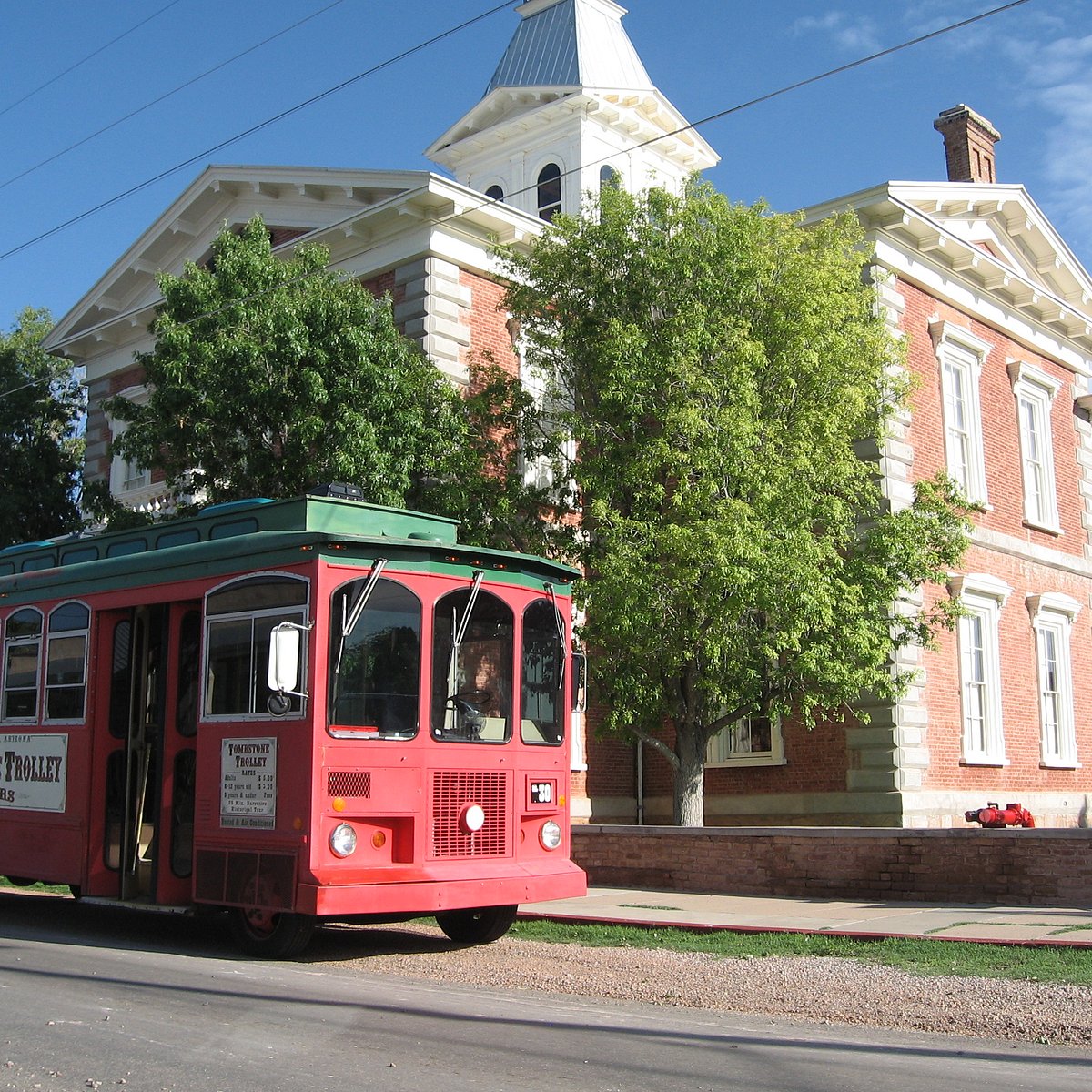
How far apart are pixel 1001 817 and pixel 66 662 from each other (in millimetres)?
11344

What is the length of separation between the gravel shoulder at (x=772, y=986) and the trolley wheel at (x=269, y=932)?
0.43 meters

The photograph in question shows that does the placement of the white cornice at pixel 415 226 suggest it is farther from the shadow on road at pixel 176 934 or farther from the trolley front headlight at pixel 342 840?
the trolley front headlight at pixel 342 840

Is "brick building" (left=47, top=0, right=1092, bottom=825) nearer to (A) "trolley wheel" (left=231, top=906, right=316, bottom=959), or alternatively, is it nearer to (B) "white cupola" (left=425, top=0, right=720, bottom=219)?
(B) "white cupola" (left=425, top=0, right=720, bottom=219)

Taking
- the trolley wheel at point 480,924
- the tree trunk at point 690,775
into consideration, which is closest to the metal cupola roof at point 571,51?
the tree trunk at point 690,775

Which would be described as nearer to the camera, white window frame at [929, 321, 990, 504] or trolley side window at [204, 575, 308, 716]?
trolley side window at [204, 575, 308, 716]

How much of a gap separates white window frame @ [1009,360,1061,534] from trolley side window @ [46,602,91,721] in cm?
1729

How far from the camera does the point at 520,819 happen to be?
10500 millimetres

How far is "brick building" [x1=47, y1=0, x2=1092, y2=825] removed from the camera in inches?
781

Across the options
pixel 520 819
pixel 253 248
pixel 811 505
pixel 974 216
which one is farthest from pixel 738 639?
pixel 974 216

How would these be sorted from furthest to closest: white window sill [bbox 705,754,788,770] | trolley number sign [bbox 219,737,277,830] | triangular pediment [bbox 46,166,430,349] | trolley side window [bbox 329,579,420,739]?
triangular pediment [bbox 46,166,430,349] → white window sill [bbox 705,754,788,770] → trolley number sign [bbox 219,737,277,830] → trolley side window [bbox 329,579,420,739]

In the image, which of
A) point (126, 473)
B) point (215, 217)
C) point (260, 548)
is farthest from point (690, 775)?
point (126, 473)

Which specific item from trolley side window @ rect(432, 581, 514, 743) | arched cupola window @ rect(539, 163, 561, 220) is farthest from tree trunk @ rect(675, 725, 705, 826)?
arched cupola window @ rect(539, 163, 561, 220)

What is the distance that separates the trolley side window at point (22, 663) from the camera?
39.5 ft

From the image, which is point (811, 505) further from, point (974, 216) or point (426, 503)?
point (974, 216)
